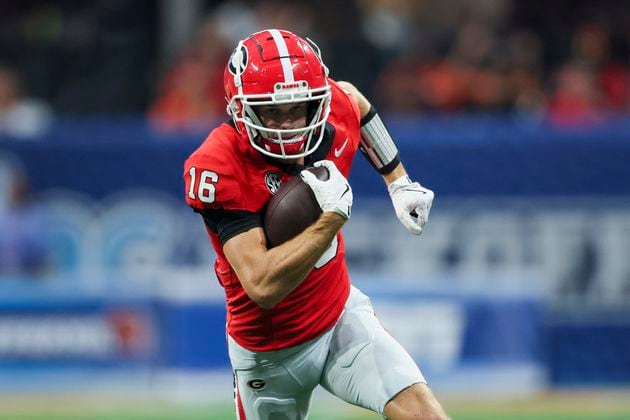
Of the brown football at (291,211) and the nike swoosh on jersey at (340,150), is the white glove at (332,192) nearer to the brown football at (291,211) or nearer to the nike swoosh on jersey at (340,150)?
the brown football at (291,211)

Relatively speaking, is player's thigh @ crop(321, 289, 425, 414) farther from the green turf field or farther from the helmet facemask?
the green turf field

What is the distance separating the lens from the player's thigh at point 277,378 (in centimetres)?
534

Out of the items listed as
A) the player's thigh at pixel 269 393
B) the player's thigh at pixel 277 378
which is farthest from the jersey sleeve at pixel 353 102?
the player's thigh at pixel 269 393

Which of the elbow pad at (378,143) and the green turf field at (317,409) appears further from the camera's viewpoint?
the green turf field at (317,409)

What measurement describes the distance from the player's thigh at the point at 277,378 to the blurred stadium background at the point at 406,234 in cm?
312

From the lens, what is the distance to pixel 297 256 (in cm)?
485

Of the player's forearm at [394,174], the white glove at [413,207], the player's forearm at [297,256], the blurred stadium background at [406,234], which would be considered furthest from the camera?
the blurred stadium background at [406,234]

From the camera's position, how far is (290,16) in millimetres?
11211

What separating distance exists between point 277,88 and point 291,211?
486mm

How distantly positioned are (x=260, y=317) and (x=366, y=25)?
686 cm

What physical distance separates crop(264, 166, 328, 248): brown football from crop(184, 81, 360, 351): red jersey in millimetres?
87

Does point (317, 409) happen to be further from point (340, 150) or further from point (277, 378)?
point (340, 150)

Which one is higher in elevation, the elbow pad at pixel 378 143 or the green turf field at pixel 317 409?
the elbow pad at pixel 378 143

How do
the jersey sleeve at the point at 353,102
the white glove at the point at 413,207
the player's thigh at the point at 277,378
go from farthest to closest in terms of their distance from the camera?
the jersey sleeve at the point at 353,102 < the white glove at the point at 413,207 < the player's thigh at the point at 277,378
